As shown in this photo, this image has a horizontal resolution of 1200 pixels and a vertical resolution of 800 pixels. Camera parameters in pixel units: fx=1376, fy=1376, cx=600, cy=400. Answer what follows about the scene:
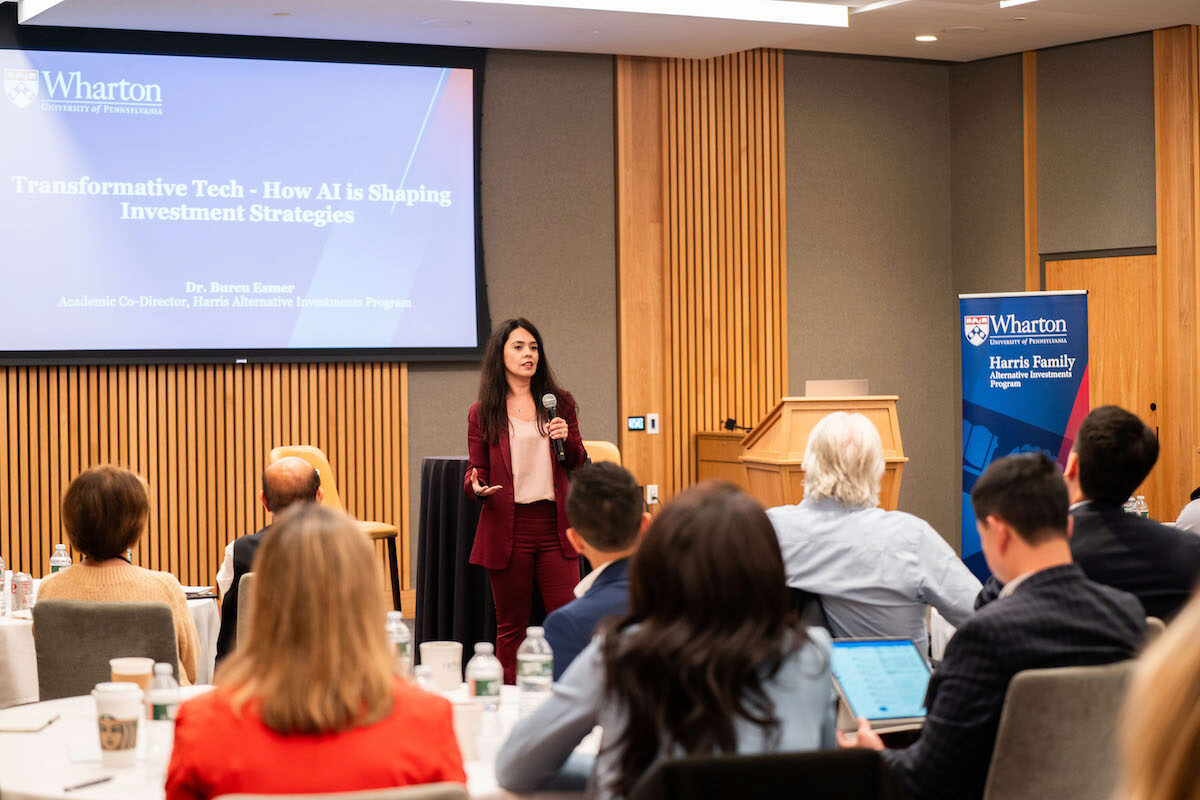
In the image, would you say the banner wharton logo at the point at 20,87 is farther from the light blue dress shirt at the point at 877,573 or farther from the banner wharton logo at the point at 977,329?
the light blue dress shirt at the point at 877,573

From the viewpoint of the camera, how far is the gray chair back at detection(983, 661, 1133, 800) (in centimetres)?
250

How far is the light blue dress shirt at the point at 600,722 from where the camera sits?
2244 millimetres

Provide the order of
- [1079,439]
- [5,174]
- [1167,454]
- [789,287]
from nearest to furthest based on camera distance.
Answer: [1079,439] → [5,174] → [1167,454] → [789,287]

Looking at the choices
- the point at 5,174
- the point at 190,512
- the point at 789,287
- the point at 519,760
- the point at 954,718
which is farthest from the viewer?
the point at 789,287

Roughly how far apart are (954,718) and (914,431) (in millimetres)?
8138

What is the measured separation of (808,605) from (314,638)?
196cm

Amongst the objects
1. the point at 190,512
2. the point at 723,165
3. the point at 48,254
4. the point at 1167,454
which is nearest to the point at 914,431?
the point at 1167,454

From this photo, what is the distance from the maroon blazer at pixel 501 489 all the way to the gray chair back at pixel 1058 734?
119 inches

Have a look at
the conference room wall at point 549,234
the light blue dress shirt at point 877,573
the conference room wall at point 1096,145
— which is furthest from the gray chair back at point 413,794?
the conference room wall at point 1096,145

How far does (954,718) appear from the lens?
260cm

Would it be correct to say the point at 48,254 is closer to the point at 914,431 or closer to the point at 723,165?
the point at 723,165

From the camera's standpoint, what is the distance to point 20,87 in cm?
784

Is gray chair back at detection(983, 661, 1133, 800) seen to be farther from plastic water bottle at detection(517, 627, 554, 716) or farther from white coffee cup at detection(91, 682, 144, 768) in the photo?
white coffee cup at detection(91, 682, 144, 768)

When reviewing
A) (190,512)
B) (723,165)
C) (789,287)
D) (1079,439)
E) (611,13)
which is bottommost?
(190,512)
